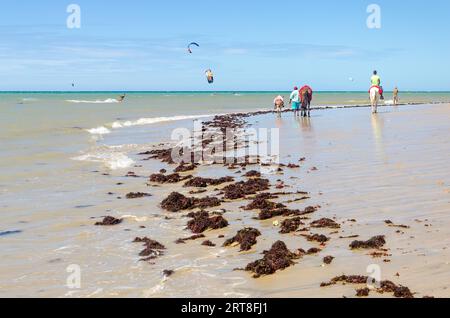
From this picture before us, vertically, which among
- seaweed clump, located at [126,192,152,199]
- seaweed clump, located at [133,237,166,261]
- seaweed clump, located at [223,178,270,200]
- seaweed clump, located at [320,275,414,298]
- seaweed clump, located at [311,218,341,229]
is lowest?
seaweed clump, located at [133,237,166,261]

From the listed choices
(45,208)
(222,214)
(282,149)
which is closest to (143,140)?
(282,149)

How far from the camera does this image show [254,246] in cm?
698

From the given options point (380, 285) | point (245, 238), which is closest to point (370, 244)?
point (380, 285)

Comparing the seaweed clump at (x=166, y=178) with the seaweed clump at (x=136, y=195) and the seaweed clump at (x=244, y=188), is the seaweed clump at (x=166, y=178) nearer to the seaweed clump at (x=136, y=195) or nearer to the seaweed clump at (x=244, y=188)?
the seaweed clump at (x=136, y=195)

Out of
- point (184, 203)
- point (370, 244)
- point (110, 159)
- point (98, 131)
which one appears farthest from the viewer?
point (98, 131)

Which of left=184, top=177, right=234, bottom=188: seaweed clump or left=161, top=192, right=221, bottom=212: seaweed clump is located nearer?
left=161, top=192, right=221, bottom=212: seaweed clump

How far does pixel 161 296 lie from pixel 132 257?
58.4 inches

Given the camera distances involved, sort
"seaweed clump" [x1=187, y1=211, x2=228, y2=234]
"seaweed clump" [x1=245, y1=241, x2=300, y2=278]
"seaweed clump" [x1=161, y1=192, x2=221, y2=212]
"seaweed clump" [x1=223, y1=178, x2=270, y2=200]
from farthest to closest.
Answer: "seaweed clump" [x1=223, y1=178, x2=270, y2=200], "seaweed clump" [x1=161, y1=192, x2=221, y2=212], "seaweed clump" [x1=187, y1=211, x2=228, y2=234], "seaweed clump" [x1=245, y1=241, x2=300, y2=278]

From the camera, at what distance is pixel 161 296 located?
5488 mm

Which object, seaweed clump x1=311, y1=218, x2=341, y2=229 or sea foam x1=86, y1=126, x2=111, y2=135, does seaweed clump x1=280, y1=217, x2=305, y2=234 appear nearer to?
seaweed clump x1=311, y1=218, x2=341, y2=229

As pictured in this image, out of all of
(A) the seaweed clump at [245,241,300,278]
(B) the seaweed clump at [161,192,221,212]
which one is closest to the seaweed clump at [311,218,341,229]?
(A) the seaweed clump at [245,241,300,278]

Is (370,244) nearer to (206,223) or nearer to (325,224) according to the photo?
(325,224)

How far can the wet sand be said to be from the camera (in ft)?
18.5

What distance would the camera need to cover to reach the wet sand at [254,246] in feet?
18.5
